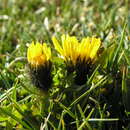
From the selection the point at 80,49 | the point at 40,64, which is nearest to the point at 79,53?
the point at 80,49

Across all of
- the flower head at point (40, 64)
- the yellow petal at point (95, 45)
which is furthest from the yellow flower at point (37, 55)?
the yellow petal at point (95, 45)

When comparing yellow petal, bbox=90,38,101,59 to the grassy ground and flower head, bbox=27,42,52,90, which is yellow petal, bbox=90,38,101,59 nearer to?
the grassy ground

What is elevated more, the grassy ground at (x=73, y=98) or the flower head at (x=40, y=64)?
the flower head at (x=40, y=64)

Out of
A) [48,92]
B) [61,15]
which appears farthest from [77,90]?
[61,15]

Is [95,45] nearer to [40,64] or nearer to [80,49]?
[80,49]

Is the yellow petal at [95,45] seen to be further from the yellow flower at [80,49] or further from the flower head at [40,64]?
the flower head at [40,64]

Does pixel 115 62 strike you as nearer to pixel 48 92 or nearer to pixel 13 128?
pixel 48 92

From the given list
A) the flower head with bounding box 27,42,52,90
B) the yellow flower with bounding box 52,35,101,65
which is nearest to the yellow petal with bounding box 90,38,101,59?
the yellow flower with bounding box 52,35,101,65

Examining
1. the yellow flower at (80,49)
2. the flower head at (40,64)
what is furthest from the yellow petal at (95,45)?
the flower head at (40,64)
